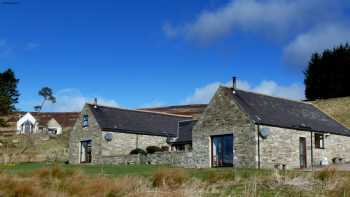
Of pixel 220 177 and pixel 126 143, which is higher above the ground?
pixel 126 143

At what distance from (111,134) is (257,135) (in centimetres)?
1325

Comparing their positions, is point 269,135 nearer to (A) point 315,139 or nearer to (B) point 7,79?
(A) point 315,139

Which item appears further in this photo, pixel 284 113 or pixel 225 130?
pixel 284 113

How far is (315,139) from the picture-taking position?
3102 centimetres

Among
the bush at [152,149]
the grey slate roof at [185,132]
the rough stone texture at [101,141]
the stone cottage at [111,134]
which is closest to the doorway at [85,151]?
the stone cottage at [111,134]

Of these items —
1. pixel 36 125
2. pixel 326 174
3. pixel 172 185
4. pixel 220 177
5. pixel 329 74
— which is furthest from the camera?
pixel 36 125

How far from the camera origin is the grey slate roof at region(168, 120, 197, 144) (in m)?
37.2

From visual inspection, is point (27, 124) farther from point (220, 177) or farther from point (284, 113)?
point (220, 177)

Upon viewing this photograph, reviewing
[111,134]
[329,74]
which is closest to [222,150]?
[111,134]

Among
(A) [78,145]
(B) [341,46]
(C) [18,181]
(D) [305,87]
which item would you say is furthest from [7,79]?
(C) [18,181]

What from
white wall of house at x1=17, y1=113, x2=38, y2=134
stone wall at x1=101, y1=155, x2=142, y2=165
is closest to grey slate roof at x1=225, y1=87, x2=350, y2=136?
stone wall at x1=101, y1=155, x2=142, y2=165

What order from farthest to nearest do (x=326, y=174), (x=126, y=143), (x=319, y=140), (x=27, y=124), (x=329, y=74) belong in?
(x=27, y=124) < (x=329, y=74) < (x=126, y=143) < (x=319, y=140) < (x=326, y=174)

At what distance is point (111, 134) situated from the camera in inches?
1444

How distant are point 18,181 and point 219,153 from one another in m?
18.0
